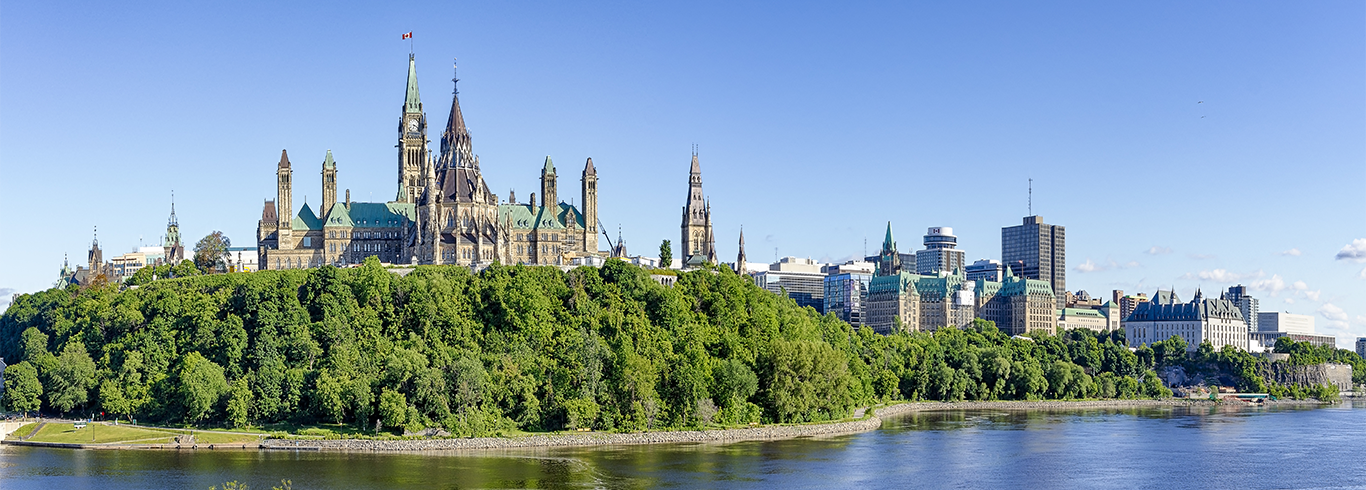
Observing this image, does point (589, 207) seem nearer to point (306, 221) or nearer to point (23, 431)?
point (306, 221)

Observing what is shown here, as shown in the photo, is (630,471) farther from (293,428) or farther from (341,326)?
(341,326)

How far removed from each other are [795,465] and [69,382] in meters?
66.4

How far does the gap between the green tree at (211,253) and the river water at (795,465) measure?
61723 mm

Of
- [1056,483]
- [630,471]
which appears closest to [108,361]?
[630,471]

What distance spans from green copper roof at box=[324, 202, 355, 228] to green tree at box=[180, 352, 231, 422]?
1660 inches

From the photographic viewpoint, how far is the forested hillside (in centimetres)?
12400

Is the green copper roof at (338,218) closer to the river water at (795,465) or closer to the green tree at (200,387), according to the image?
the green tree at (200,387)

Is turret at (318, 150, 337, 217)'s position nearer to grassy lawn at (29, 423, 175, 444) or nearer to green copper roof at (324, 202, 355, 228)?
green copper roof at (324, 202, 355, 228)

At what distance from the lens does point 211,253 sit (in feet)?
580

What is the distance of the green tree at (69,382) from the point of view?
128750 millimetres

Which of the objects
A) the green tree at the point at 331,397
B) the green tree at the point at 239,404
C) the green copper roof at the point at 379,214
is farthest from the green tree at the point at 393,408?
the green copper roof at the point at 379,214

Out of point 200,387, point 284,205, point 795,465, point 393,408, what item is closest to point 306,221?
point 284,205

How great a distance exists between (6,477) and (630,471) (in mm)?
41204

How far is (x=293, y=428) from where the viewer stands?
122812mm
